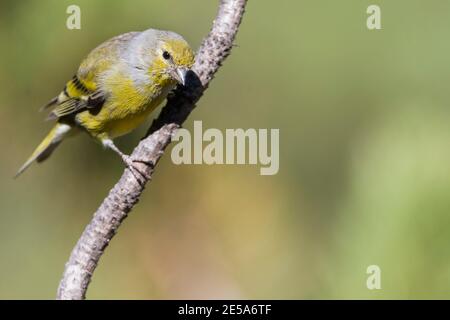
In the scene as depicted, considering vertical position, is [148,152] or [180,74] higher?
[180,74]

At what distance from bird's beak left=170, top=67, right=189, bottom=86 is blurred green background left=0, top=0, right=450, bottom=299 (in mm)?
1004

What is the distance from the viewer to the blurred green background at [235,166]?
4992 millimetres

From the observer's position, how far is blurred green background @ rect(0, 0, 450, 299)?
4.99 m

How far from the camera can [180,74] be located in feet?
11.9

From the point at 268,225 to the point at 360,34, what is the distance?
199 cm

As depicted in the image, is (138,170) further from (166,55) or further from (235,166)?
(235,166)

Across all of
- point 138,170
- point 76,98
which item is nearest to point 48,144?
point 76,98

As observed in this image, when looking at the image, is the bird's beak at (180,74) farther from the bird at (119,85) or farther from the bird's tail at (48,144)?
the bird's tail at (48,144)

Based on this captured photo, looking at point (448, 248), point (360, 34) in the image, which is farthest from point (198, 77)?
point (360, 34)

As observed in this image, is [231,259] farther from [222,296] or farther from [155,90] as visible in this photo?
[155,90]

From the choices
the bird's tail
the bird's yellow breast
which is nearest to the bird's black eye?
the bird's yellow breast

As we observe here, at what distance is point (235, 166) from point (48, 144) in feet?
4.77
